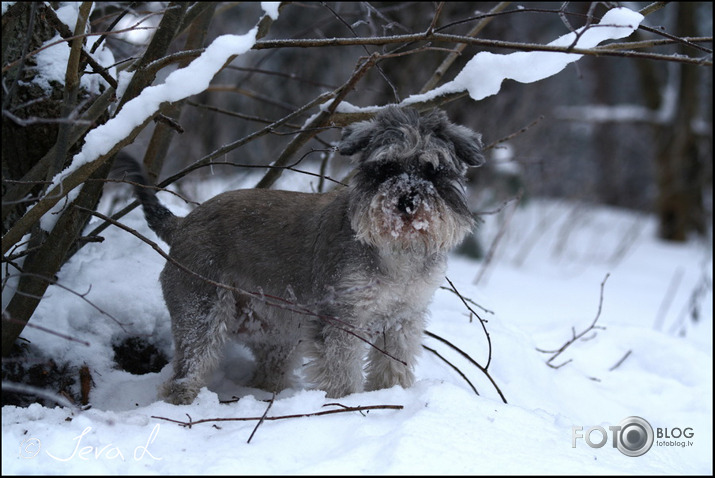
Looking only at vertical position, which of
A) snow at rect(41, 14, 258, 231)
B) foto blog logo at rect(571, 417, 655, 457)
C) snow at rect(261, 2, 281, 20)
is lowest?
foto blog logo at rect(571, 417, 655, 457)

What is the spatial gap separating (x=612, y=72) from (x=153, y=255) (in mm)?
19547

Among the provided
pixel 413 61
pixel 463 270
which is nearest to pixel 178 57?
pixel 463 270

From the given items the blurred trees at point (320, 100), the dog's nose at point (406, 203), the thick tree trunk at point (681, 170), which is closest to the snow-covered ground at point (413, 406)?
the blurred trees at point (320, 100)

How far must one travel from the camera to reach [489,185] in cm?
1109

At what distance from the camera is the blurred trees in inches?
117

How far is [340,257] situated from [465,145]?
872 mm

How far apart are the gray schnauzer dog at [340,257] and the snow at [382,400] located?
303mm

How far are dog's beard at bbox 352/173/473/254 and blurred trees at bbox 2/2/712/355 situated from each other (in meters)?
0.55

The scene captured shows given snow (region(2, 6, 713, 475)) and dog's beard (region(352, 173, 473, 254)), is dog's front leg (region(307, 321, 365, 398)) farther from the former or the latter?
dog's beard (region(352, 173, 473, 254))

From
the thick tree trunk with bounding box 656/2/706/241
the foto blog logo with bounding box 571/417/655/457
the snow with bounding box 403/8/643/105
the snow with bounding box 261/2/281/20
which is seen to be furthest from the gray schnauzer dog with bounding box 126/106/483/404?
the thick tree trunk with bounding box 656/2/706/241

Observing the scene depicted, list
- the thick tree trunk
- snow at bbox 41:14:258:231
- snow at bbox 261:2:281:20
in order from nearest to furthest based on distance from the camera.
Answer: snow at bbox 261:2:281:20, snow at bbox 41:14:258:231, the thick tree trunk

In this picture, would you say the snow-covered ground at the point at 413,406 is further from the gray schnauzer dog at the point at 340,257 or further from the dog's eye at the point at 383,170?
the dog's eye at the point at 383,170

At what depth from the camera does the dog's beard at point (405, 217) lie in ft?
9.94

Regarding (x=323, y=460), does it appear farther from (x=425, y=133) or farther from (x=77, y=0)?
(x=77, y=0)
